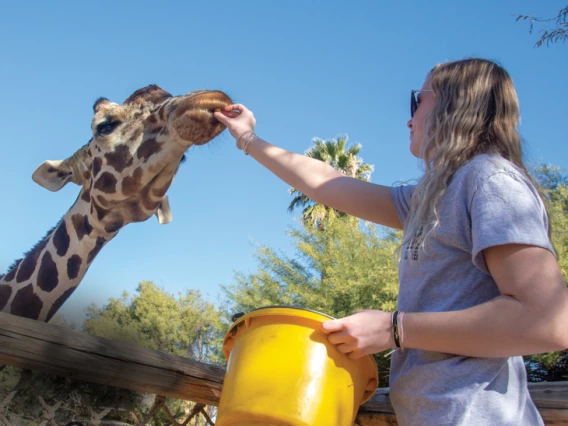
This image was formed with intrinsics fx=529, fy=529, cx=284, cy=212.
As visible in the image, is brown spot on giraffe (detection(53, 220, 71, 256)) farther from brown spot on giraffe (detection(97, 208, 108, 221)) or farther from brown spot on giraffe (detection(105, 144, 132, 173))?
brown spot on giraffe (detection(105, 144, 132, 173))

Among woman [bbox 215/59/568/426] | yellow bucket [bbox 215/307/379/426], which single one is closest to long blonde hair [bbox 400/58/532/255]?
woman [bbox 215/59/568/426]

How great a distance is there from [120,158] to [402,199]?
204 cm

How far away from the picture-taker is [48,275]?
323 centimetres

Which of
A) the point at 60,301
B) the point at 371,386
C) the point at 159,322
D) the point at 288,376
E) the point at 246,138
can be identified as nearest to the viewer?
the point at 288,376

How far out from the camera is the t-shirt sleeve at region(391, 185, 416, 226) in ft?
5.75

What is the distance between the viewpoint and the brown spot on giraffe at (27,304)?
3104mm

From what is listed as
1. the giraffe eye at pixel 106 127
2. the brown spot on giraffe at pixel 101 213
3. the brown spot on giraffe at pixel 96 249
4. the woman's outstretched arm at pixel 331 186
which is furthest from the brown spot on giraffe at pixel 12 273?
the woman's outstretched arm at pixel 331 186

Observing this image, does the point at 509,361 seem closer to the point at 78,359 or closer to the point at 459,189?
the point at 459,189

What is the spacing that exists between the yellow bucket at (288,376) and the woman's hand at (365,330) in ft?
0.19

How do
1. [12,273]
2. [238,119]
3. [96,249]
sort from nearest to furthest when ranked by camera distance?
[238,119], [96,249], [12,273]

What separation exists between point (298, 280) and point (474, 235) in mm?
15618

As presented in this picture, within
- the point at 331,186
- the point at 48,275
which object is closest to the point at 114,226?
the point at 48,275

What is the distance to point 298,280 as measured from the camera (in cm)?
1673

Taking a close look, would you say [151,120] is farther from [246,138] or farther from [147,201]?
[246,138]
